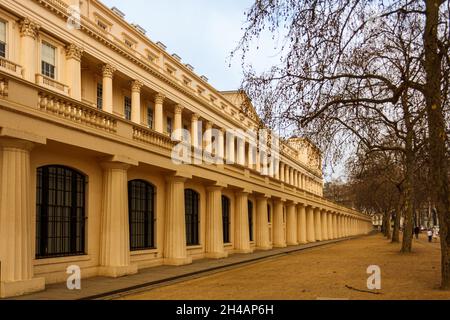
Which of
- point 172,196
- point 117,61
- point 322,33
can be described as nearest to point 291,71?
point 322,33

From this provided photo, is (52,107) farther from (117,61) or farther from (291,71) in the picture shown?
(117,61)

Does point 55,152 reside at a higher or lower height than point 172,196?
higher

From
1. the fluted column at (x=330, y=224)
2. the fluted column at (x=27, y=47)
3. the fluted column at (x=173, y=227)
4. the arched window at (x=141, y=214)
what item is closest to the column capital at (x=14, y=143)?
the arched window at (x=141, y=214)

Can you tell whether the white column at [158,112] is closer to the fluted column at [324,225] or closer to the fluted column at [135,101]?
the fluted column at [135,101]

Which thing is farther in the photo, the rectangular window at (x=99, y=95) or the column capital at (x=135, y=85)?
the column capital at (x=135, y=85)

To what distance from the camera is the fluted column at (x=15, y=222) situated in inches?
447

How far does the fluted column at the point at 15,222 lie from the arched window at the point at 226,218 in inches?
725

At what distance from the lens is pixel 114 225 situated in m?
16.4

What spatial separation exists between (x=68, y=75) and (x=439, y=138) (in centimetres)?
1954

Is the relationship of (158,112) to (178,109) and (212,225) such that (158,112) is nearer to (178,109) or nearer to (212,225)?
(178,109)

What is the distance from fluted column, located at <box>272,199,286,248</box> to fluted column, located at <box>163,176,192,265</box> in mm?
20255

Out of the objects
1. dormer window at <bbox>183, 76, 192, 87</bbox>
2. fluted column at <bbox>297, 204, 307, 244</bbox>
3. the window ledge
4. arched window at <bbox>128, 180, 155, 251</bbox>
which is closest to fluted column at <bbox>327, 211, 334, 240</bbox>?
fluted column at <bbox>297, 204, 307, 244</bbox>

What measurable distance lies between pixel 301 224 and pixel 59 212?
1490 inches

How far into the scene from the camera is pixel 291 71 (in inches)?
543
